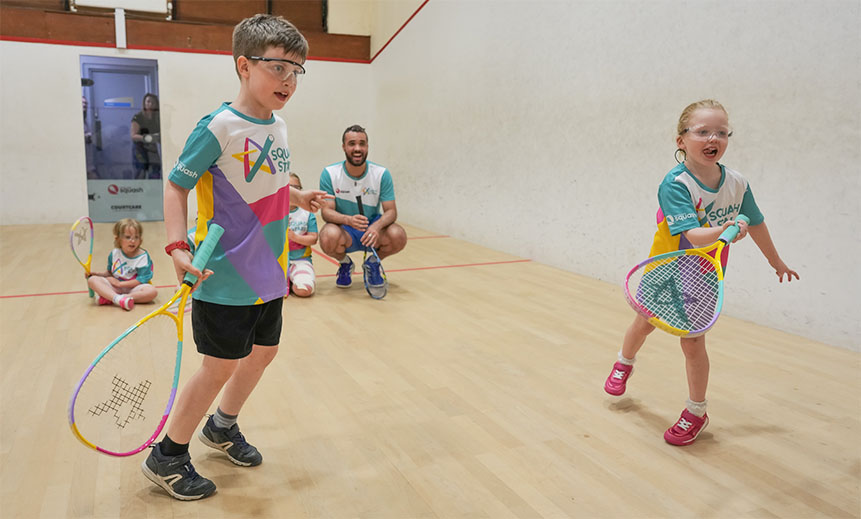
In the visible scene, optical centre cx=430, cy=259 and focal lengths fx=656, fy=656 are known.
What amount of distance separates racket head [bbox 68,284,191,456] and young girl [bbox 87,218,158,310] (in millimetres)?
1779

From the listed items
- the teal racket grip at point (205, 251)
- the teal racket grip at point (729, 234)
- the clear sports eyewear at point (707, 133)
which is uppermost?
the clear sports eyewear at point (707, 133)

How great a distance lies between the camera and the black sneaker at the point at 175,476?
4.63 feet

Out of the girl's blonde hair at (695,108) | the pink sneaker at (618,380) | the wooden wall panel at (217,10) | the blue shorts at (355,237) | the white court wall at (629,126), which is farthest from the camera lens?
the wooden wall panel at (217,10)

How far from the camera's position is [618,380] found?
2020 mm

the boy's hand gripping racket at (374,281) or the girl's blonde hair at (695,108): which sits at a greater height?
the girl's blonde hair at (695,108)

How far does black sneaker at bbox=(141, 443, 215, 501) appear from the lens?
55.6 inches

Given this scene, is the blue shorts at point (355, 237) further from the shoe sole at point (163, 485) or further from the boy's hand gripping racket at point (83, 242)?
the shoe sole at point (163, 485)

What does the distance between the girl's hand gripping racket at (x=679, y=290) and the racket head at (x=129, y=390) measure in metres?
1.08

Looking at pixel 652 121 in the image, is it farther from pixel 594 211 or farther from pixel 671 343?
pixel 671 343

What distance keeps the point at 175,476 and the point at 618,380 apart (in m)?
1.29

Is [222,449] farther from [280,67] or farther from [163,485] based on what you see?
[280,67]

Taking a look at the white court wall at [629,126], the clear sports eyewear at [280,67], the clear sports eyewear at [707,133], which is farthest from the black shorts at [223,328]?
the white court wall at [629,126]

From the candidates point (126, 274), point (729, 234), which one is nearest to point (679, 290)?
point (729, 234)

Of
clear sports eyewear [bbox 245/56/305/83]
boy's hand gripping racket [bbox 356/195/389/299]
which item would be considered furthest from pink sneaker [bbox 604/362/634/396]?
boy's hand gripping racket [bbox 356/195/389/299]
